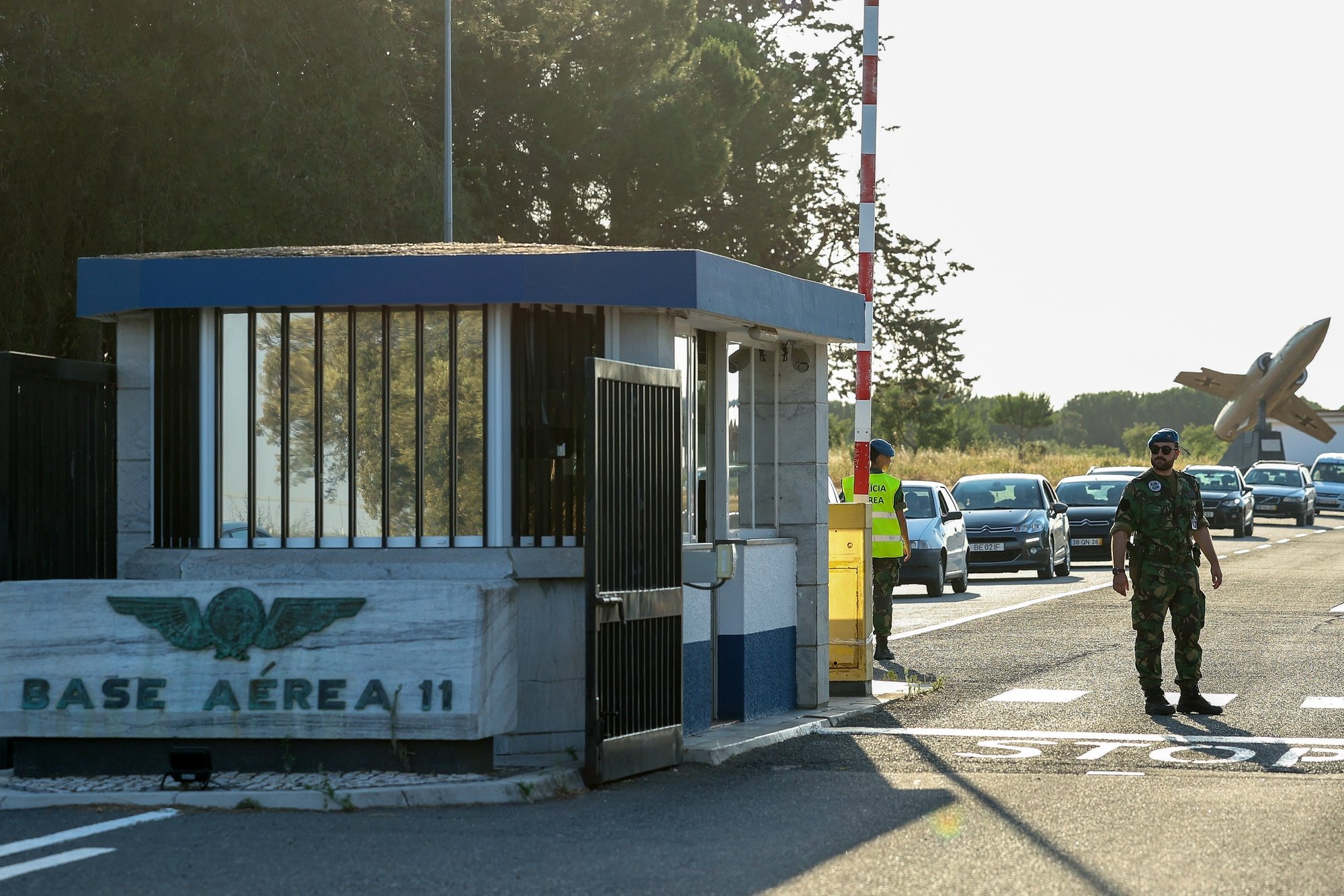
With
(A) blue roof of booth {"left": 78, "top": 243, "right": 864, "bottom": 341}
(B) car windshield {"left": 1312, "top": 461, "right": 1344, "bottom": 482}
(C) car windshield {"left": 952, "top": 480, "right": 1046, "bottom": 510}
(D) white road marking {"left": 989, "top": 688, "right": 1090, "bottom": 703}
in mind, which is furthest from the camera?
(B) car windshield {"left": 1312, "top": 461, "right": 1344, "bottom": 482}

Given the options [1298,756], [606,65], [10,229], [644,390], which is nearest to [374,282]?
[644,390]

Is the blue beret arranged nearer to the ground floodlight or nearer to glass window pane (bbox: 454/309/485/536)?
glass window pane (bbox: 454/309/485/536)

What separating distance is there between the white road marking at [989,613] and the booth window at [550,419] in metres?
8.70

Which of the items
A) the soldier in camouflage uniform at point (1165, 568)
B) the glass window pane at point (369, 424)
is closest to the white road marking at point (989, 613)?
the soldier in camouflage uniform at point (1165, 568)

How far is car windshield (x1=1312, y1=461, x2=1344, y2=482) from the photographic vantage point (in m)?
62.3

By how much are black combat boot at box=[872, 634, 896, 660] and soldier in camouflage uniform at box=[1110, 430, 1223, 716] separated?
3.81 metres

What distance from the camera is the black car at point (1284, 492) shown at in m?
52.8

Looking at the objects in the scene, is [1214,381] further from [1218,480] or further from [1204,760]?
[1204,760]

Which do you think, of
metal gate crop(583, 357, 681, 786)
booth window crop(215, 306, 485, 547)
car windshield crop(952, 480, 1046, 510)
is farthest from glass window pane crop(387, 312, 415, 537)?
car windshield crop(952, 480, 1046, 510)

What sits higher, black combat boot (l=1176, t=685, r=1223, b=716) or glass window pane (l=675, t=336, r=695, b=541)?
glass window pane (l=675, t=336, r=695, b=541)

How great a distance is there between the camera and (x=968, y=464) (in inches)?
2496

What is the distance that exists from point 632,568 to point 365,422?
1.85m

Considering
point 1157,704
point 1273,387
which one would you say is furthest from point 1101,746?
point 1273,387

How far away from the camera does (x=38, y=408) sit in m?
10.8
